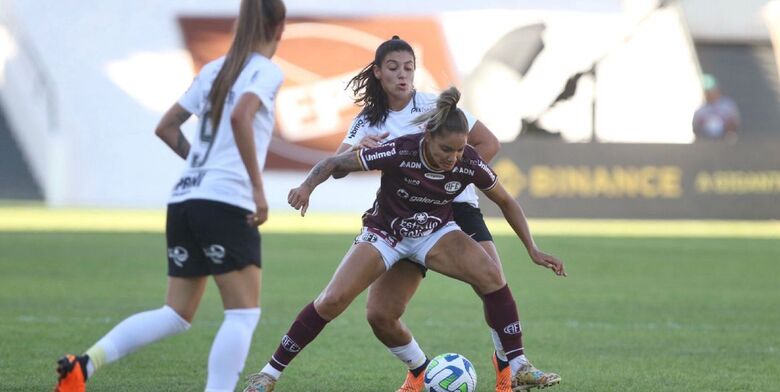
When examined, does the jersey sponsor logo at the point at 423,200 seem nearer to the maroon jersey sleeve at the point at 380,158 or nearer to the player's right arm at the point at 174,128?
the maroon jersey sleeve at the point at 380,158

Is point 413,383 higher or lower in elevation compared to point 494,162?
higher

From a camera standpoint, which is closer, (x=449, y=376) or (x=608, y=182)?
(x=449, y=376)

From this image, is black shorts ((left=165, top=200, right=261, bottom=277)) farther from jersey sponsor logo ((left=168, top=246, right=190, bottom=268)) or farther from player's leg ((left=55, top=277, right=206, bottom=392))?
player's leg ((left=55, top=277, right=206, bottom=392))

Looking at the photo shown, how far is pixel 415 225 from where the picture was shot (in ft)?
23.1

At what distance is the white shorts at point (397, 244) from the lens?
7.04 metres

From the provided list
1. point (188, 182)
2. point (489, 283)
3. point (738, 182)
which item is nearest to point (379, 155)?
point (489, 283)

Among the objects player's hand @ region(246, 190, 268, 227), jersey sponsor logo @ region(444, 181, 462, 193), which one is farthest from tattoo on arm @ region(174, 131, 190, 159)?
jersey sponsor logo @ region(444, 181, 462, 193)

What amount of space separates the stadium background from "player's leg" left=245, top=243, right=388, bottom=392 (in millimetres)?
2411

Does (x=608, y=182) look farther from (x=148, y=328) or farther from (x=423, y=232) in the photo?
(x=148, y=328)

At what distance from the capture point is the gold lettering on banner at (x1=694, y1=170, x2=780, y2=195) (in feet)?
77.9

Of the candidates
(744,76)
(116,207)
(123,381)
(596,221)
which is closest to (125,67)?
(116,207)

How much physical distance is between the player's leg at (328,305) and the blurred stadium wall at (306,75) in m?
22.0

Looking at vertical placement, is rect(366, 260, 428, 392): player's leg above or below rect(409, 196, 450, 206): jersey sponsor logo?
below

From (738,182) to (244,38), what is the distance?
750 inches
